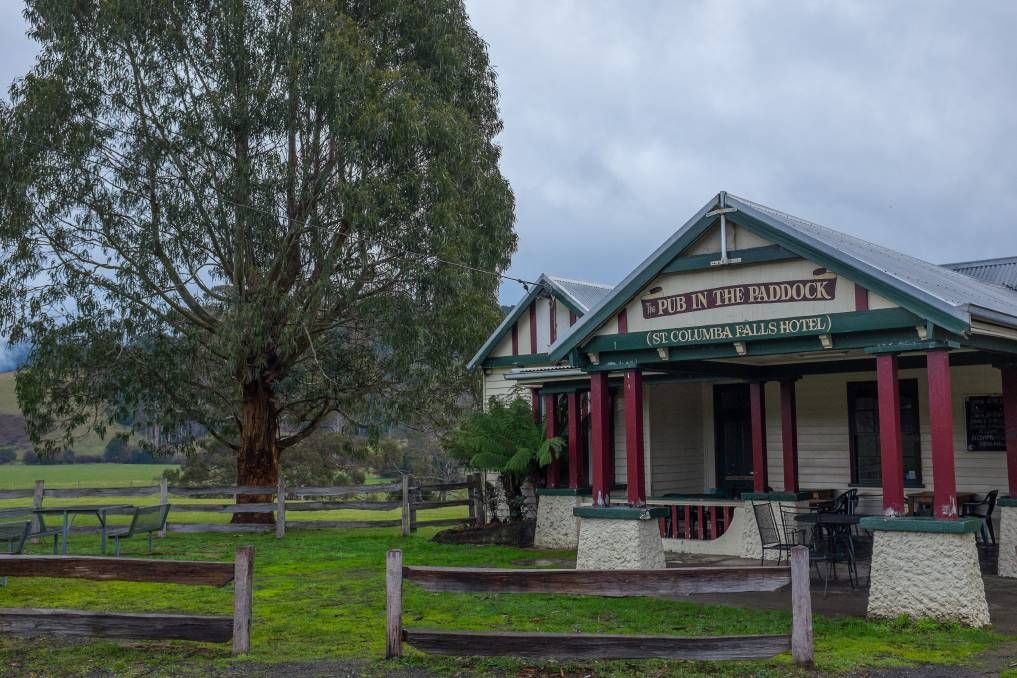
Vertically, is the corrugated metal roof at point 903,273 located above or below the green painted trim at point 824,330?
above

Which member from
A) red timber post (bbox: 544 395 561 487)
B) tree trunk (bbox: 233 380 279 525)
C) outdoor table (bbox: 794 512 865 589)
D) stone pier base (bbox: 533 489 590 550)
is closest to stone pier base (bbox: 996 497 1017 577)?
outdoor table (bbox: 794 512 865 589)

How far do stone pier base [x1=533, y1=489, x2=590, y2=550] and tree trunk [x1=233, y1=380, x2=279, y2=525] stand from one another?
26.4ft

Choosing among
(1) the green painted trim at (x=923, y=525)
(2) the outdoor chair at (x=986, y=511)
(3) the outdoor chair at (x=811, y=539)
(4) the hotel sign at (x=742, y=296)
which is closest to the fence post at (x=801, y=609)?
(1) the green painted trim at (x=923, y=525)

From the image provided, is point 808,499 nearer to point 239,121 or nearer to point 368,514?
point 239,121

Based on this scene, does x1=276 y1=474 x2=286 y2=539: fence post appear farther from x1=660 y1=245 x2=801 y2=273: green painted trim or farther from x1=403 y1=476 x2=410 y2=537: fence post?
x1=660 y1=245 x2=801 y2=273: green painted trim

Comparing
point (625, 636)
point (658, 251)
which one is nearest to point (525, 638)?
point (625, 636)

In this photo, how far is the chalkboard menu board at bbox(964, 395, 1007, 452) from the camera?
1443 centimetres

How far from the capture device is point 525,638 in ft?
26.1

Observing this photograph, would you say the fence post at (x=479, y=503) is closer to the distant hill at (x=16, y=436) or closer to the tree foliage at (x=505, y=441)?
the tree foliage at (x=505, y=441)

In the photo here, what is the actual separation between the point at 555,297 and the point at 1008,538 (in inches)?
381

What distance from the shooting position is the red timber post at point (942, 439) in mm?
10070

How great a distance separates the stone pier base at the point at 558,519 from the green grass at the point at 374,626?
2.13 metres

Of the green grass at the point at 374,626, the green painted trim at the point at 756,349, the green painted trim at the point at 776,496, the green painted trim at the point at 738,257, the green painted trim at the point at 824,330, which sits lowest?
the green grass at the point at 374,626

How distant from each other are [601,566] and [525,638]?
4.80m
